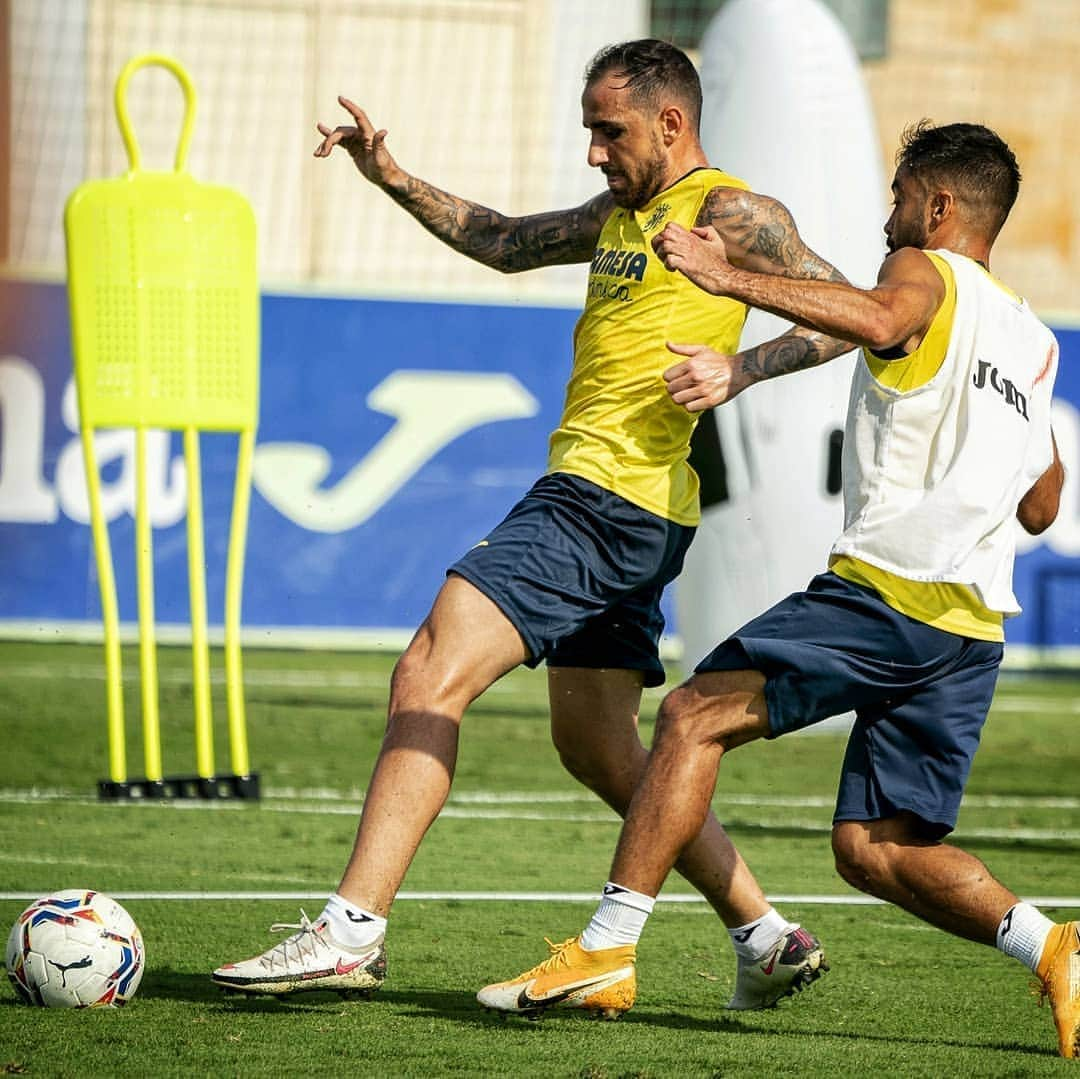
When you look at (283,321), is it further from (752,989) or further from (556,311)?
(752,989)

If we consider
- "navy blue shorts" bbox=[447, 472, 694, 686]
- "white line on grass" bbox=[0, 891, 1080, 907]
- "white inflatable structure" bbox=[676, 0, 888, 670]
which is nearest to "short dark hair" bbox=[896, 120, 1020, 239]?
"navy blue shorts" bbox=[447, 472, 694, 686]

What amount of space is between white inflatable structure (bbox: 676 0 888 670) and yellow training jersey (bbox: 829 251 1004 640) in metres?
6.09

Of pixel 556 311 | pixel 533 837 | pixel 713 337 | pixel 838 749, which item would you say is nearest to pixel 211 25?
pixel 556 311

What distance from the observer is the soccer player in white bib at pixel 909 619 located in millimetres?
4113

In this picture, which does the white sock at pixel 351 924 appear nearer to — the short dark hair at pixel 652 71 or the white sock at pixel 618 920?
the white sock at pixel 618 920

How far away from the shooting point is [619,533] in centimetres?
464

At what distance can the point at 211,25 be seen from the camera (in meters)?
18.3

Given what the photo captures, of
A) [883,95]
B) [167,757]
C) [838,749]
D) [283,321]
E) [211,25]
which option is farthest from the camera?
[883,95]

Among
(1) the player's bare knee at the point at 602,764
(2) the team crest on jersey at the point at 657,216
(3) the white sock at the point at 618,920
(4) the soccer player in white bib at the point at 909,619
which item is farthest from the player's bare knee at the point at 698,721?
(2) the team crest on jersey at the point at 657,216

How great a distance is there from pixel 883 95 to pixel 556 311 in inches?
385

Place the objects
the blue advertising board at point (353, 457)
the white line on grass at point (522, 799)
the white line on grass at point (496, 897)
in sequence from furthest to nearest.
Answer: the blue advertising board at point (353, 457)
the white line on grass at point (522, 799)
the white line on grass at point (496, 897)

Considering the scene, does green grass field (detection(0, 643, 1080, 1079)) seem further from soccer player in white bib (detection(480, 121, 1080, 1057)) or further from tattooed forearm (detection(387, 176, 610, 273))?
tattooed forearm (detection(387, 176, 610, 273))

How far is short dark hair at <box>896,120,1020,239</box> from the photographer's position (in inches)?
166

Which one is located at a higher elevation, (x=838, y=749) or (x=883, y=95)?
(x=883, y=95)
